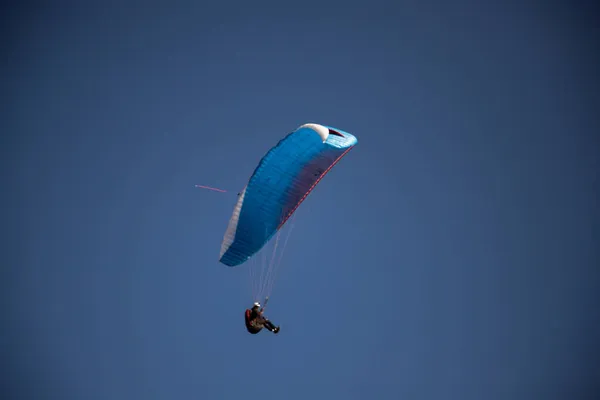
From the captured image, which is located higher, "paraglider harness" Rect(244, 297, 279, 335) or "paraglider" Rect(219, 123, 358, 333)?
"paraglider" Rect(219, 123, 358, 333)

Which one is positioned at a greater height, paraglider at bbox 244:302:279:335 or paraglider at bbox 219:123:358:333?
paraglider at bbox 219:123:358:333

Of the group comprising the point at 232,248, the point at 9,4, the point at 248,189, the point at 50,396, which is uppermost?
the point at 9,4

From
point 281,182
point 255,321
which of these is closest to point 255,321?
point 255,321

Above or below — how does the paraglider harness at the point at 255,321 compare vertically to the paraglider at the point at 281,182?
below

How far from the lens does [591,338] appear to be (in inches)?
3127

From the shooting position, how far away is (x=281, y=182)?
20625 millimetres

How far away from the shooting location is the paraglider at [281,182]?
2042 centimetres

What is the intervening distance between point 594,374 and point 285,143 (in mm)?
70496

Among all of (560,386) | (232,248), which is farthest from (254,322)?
(560,386)

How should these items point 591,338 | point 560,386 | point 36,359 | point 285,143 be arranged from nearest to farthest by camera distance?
point 285,143 → point 560,386 → point 591,338 → point 36,359

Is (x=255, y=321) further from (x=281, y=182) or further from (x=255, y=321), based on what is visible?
(x=281, y=182)

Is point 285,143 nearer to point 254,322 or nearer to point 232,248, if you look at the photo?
point 232,248

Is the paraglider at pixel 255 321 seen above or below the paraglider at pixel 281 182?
below

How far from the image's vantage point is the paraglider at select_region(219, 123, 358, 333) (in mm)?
20422
